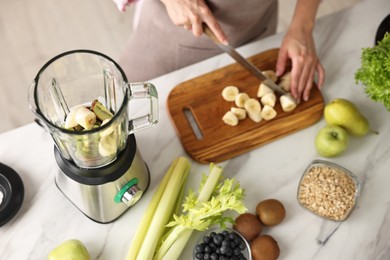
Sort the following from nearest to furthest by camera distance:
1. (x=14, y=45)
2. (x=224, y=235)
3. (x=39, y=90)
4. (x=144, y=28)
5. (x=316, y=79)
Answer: (x=39, y=90) → (x=224, y=235) → (x=316, y=79) → (x=144, y=28) → (x=14, y=45)

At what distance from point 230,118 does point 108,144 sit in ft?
1.40

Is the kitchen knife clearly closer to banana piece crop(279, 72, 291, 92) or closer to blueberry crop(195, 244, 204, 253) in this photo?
banana piece crop(279, 72, 291, 92)

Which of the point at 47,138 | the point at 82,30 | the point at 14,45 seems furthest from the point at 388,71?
the point at 14,45

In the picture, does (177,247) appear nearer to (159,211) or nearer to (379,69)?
(159,211)

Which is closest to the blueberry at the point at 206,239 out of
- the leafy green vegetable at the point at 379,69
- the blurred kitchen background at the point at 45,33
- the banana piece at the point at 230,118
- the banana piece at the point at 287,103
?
the banana piece at the point at 230,118

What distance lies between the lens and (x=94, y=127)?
3.41ft

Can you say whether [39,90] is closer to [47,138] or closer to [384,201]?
[47,138]

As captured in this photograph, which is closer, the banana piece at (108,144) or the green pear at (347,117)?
the banana piece at (108,144)

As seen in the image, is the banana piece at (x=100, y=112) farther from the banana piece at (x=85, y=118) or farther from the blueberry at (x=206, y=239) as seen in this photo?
the blueberry at (x=206, y=239)

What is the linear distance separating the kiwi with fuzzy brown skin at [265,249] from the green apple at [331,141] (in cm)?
29

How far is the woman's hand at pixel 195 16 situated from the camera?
1323 millimetres

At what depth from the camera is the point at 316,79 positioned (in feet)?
4.82

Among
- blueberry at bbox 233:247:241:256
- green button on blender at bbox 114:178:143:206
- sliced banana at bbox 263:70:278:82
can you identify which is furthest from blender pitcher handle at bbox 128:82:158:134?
sliced banana at bbox 263:70:278:82

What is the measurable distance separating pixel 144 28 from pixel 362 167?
81 centimetres
